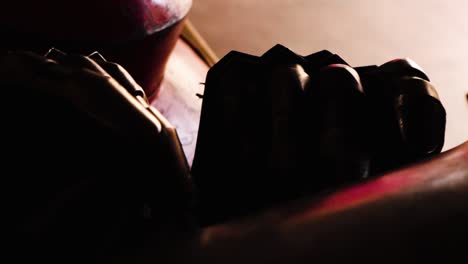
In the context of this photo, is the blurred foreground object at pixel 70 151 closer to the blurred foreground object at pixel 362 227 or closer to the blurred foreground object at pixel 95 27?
the blurred foreground object at pixel 362 227

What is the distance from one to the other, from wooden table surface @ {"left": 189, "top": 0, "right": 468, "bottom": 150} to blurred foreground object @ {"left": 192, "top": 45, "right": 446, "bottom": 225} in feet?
3.18

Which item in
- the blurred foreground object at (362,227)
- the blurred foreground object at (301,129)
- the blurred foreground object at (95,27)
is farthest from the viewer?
the blurred foreground object at (95,27)

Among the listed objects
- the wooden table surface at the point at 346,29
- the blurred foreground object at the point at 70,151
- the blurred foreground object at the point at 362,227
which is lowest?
the wooden table surface at the point at 346,29

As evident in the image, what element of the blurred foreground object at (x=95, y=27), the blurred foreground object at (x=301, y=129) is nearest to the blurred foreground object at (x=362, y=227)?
the blurred foreground object at (x=301, y=129)

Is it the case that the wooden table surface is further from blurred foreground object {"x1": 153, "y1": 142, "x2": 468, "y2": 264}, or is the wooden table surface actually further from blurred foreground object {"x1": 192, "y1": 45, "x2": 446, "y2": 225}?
blurred foreground object {"x1": 153, "y1": 142, "x2": 468, "y2": 264}

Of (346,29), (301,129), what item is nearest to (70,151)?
(301,129)

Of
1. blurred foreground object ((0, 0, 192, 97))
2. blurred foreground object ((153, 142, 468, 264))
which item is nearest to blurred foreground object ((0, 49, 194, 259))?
blurred foreground object ((153, 142, 468, 264))

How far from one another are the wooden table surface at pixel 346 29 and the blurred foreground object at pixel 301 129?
97cm

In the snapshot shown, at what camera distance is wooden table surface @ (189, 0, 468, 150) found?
4.60 feet

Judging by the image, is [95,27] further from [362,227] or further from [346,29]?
[346,29]

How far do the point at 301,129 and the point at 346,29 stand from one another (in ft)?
3.55

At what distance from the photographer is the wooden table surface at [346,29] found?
1.40 m

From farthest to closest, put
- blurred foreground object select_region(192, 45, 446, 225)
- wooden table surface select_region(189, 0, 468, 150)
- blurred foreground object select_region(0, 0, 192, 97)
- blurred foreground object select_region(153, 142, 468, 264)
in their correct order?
1. wooden table surface select_region(189, 0, 468, 150)
2. blurred foreground object select_region(0, 0, 192, 97)
3. blurred foreground object select_region(192, 45, 446, 225)
4. blurred foreground object select_region(153, 142, 468, 264)

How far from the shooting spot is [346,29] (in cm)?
142
